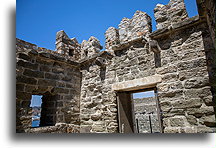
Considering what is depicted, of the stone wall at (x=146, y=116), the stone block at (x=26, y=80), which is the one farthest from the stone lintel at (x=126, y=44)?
the stone wall at (x=146, y=116)

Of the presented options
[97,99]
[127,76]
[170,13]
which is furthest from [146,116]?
[170,13]

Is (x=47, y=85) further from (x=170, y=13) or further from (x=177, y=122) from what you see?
(x=170, y=13)

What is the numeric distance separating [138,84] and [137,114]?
5.41 m

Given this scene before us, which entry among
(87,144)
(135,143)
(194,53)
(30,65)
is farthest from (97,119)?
(194,53)

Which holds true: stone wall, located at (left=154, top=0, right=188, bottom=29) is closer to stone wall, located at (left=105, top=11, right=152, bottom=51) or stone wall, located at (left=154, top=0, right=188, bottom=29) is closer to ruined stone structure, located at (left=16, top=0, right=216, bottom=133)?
ruined stone structure, located at (left=16, top=0, right=216, bottom=133)

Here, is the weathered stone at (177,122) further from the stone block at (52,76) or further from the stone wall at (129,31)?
the stone block at (52,76)

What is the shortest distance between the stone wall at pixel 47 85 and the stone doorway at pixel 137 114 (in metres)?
1.28

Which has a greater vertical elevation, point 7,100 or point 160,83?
point 160,83

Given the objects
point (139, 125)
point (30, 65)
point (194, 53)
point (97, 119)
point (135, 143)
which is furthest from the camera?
point (139, 125)

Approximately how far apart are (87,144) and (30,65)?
2112 millimetres

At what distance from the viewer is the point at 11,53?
2908mm

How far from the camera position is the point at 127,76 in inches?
129

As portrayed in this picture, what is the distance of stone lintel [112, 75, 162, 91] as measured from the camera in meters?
2.79

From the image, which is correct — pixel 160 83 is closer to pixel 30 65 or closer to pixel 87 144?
pixel 87 144
